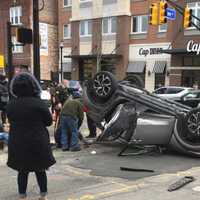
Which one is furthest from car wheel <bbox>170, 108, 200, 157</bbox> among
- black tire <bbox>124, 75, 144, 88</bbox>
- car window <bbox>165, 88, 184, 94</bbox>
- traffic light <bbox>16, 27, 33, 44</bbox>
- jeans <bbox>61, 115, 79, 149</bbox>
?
car window <bbox>165, 88, 184, 94</bbox>

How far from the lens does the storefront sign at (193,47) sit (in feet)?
101

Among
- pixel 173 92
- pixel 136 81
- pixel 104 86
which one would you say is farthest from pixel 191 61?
pixel 104 86

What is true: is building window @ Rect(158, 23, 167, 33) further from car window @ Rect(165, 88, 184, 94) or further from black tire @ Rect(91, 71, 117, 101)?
black tire @ Rect(91, 71, 117, 101)

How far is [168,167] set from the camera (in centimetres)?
780

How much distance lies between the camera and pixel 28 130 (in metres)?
5.04

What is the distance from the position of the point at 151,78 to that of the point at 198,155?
2600 cm

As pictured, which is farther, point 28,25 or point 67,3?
point 28,25

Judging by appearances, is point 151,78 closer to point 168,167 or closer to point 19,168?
point 168,167

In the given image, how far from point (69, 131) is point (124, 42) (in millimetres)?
27181

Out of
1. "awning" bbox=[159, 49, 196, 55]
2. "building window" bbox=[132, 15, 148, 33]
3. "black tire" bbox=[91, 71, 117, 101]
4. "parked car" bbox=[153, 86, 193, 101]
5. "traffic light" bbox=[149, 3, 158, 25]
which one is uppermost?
"building window" bbox=[132, 15, 148, 33]

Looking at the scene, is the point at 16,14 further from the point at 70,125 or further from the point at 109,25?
the point at 70,125

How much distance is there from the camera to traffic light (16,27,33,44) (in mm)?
10328

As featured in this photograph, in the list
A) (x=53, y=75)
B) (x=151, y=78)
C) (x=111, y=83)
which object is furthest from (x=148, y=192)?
(x=53, y=75)

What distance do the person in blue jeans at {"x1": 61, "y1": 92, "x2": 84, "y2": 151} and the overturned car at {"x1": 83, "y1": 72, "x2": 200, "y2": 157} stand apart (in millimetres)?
587
